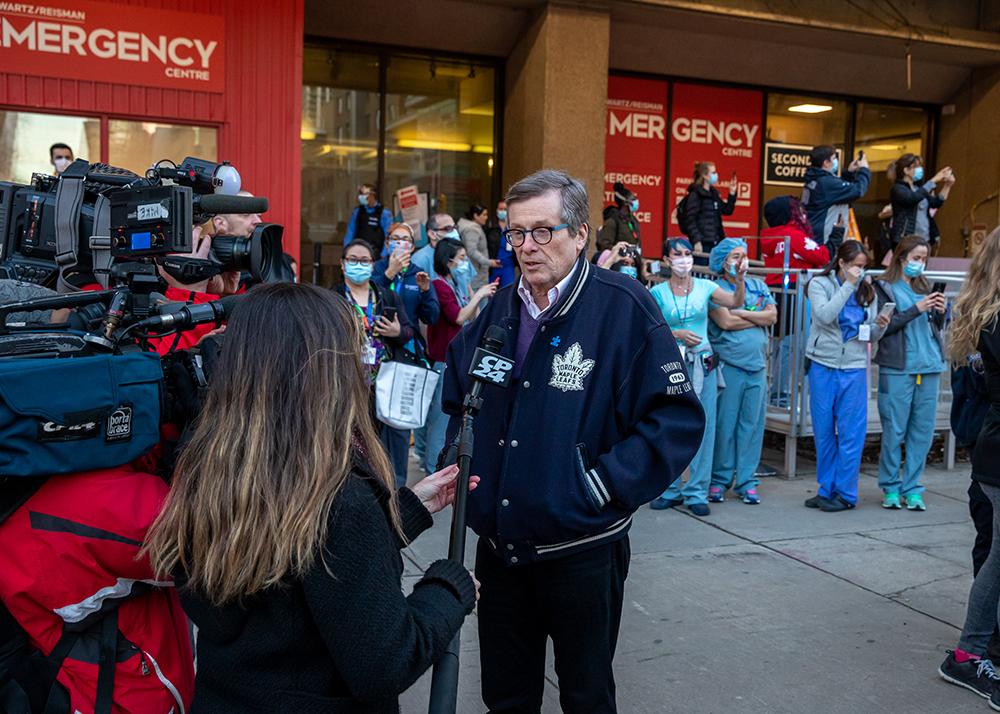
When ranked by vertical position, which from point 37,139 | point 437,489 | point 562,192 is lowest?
point 437,489

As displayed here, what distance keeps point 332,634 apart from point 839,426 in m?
6.17

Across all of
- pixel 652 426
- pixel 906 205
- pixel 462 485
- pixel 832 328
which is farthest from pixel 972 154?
pixel 462 485

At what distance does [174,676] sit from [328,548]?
743 mm

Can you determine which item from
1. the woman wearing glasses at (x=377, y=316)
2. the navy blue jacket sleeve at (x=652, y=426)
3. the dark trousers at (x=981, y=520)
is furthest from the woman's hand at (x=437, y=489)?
the woman wearing glasses at (x=377, y=316)

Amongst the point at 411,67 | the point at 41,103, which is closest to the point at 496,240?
the point at 411,67

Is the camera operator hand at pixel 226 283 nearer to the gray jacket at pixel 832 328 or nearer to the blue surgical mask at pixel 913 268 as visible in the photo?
the gray jacket at pixel 832 328

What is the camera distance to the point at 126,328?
96.9 inches

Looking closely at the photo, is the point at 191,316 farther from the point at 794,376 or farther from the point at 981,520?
the point at 794,376

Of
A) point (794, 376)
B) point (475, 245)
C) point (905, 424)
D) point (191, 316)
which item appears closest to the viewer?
point (191, 316)

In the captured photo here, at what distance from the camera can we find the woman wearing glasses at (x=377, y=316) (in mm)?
6512

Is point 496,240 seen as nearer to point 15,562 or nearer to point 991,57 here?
point 991,57

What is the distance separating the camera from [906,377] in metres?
7.46

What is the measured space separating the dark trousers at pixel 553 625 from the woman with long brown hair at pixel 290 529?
3.33 feet

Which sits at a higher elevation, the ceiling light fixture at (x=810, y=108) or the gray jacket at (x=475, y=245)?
the ceiling light fixture at (x=810, y=108)
